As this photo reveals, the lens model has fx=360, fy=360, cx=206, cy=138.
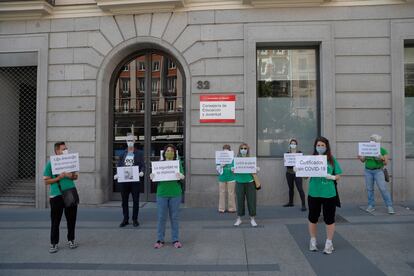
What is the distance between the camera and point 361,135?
10531mm

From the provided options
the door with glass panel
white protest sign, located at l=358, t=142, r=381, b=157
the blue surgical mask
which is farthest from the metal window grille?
white protest sign, located at l=358, t=142, r=381, b=157

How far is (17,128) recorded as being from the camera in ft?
42.4

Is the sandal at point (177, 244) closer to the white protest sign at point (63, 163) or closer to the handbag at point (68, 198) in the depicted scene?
the handbag at point (68, 198)

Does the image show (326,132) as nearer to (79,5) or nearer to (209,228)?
(209,228)

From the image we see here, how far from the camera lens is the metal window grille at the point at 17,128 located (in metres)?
12.6

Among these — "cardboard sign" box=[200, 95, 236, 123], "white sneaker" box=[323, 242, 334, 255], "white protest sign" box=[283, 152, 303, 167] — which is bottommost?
"white sneaker" box=[323, 242, 334, 255]

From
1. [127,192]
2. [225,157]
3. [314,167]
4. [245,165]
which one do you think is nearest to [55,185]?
[127,192]

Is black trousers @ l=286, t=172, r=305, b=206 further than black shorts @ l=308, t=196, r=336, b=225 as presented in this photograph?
Yes

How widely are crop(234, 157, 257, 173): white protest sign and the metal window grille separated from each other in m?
8.04

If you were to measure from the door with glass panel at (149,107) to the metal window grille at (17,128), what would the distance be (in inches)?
131

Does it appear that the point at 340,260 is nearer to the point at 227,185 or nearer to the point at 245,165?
the point at 245,165

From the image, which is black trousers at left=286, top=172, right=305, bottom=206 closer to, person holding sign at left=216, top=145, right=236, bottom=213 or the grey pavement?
the grey pavement

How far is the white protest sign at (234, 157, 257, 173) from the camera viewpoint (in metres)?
7.99

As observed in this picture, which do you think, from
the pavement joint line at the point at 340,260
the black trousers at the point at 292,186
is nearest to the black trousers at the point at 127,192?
the pavement joint line at the point at 340,260
